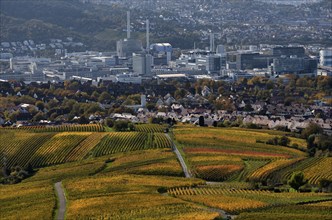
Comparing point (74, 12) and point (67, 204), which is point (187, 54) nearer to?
point (74, 12)

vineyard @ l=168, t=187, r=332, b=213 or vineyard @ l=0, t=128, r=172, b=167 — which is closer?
vineyard @ l=168, t=187, r=332, b=213

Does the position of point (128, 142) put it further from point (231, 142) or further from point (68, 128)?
point (68, 128)

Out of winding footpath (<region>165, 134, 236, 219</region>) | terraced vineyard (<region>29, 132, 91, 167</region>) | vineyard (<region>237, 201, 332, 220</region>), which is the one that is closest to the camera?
vineyard (<region>237, 201, 332, 220</region>)

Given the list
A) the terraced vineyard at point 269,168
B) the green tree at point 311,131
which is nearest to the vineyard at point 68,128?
the green tree at point 311,131

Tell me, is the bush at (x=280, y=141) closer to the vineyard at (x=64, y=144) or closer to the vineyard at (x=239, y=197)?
the vineyard at (x=64, y=144)

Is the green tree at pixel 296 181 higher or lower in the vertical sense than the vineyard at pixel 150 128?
higher

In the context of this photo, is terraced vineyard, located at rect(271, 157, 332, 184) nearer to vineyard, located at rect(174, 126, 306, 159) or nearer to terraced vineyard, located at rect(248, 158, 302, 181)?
terraced vineyard, located at rect(248, 158, 302, 181)

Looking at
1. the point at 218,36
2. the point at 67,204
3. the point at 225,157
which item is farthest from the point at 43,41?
the point at 67,204

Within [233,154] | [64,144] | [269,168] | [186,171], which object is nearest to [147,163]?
[186,171]

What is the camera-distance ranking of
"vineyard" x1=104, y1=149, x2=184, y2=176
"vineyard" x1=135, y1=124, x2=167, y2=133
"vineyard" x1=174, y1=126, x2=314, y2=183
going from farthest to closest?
"vineyard" x1=135, y1=124, x2=167, y2=133 < "vineyard" x1=104, y1=149, x2=184, y2=176 < "vineyard" x1=174, y1=126, x2=314, y2=183

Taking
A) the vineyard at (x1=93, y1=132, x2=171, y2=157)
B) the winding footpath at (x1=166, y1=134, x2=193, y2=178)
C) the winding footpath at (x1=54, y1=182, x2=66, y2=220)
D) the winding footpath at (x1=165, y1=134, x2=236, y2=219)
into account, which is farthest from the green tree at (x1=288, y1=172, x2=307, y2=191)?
the vineyard at (x1=93, y1=132, x2=171, y2=157)
